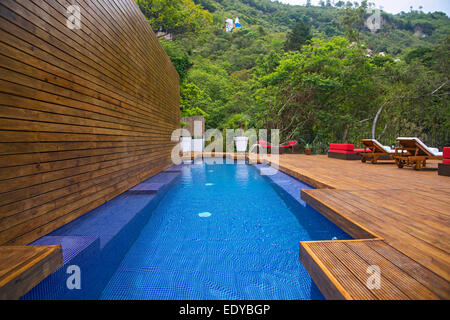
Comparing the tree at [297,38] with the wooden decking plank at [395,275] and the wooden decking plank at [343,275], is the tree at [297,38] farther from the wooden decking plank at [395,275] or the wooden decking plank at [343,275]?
the wooden decking plank at [343,275]

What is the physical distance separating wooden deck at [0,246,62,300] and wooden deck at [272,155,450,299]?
158 cm

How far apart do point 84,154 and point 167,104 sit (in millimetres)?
4822

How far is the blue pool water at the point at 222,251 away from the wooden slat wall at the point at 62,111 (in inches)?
34.3

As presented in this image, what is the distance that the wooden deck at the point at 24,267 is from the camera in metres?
1.05

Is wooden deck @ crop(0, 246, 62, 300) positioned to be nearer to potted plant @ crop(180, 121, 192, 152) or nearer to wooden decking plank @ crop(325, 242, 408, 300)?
wooden decking plank @ crop(325, 242, 408, 300)

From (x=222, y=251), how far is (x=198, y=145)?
33.7ft

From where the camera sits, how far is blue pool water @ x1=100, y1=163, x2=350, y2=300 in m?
1.77

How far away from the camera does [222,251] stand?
2.37 meters

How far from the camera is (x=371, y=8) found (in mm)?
17359

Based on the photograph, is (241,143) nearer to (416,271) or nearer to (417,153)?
(417,153)

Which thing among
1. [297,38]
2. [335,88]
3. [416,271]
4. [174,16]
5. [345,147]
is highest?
[297,38]

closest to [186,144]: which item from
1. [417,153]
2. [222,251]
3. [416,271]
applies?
[417,153]

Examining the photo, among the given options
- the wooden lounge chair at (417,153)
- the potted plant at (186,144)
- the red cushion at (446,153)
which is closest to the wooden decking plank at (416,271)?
the red cushion at (446,153)

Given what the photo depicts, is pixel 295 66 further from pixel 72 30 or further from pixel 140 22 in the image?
pixel 72 30
